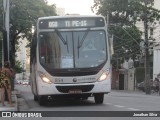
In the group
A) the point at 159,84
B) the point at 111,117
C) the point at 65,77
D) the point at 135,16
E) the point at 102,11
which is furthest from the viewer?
the point at 102,11

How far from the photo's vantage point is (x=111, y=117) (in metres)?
13.8

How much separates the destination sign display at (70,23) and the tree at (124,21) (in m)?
39.7

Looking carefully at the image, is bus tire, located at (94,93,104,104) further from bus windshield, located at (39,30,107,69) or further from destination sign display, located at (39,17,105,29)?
destination sign display, located at (39,17,105,29)

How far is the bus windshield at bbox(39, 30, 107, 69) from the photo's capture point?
1753 centimetres

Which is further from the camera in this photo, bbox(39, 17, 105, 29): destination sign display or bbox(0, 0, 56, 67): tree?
bbox(0, 0, 56, 67): tree

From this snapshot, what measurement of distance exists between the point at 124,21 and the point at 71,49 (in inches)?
1897

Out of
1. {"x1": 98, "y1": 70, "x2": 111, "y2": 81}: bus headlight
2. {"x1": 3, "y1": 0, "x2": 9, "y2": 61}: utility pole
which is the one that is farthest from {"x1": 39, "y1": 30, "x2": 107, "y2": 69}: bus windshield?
{"x1": 3, "y1": 0, "x2": 9, "y2": 61}: utility pole

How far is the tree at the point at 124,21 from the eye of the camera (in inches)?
2375

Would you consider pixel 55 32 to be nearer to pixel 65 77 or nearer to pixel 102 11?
pixel 65 77

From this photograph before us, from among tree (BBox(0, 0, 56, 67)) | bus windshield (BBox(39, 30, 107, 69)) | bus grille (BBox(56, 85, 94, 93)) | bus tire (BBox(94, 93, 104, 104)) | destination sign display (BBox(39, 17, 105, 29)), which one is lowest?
bus tire (BBox(94, 93, 104, 104))

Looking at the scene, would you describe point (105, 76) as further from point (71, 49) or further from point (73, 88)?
point (71, 49)

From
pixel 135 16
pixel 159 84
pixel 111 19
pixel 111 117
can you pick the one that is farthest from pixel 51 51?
pixel 111 19

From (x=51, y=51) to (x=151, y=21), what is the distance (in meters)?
38.3

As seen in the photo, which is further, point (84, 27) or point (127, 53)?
point (127, 53)
